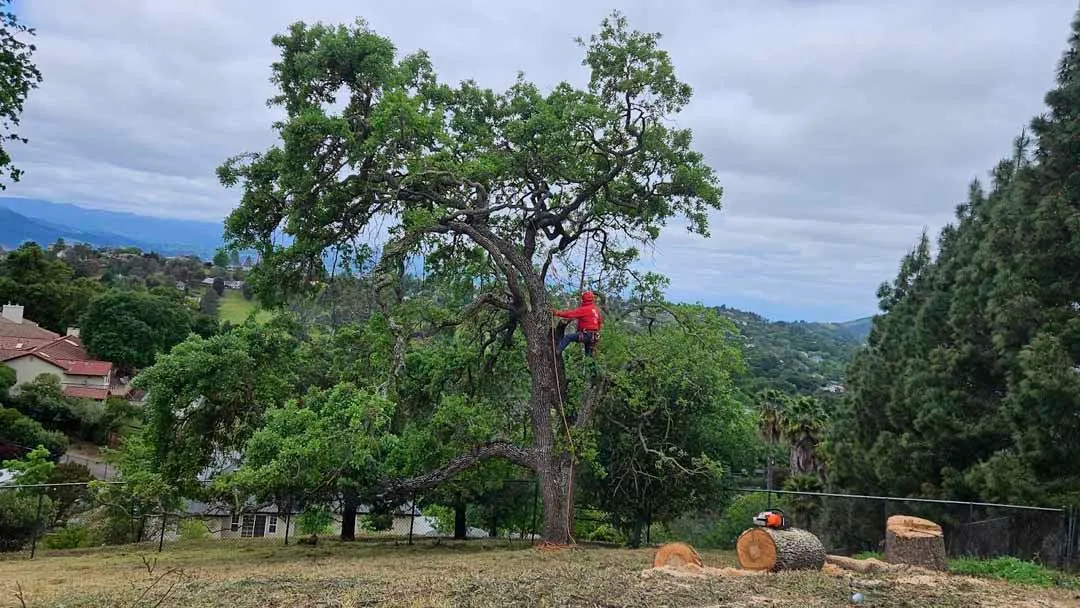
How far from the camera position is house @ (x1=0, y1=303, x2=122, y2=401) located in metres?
49.4

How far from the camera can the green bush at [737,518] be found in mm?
16391

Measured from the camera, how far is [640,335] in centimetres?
1401

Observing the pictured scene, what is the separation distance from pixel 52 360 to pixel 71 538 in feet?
130

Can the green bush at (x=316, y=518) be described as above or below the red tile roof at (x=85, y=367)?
below

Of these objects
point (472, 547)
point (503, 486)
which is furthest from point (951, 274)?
point (472, 547)

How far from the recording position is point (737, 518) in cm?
1681

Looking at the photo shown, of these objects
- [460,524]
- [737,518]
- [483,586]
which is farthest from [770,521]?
[460,524]

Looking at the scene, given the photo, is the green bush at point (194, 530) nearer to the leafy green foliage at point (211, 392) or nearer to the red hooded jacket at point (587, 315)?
the leafy green foliage at point (211, 392)

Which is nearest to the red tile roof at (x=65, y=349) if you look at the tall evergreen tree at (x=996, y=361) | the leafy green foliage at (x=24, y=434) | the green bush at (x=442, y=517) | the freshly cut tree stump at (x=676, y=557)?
the leafy green foliage at (x=24, y=434)

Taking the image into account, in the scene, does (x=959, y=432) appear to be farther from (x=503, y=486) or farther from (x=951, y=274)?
(x=503, y=486)

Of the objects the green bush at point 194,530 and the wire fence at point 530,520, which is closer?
the wire fence at point 530,520

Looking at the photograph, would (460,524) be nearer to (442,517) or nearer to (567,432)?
(442,517)

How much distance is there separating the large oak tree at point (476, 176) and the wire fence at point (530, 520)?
3.80 meters

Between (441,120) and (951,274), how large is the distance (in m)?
13.1
